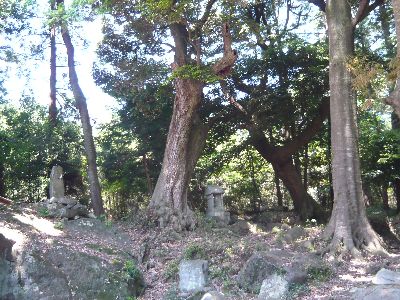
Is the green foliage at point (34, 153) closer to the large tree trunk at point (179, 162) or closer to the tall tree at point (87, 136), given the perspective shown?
the tall tree at point (87, 136)

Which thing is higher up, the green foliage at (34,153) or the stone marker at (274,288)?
the green foliage at (34,153)

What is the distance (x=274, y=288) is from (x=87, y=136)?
920cm

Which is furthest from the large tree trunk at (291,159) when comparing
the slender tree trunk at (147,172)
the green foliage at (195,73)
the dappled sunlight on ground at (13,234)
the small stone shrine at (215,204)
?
the dappled sunlight on ground at (13,234)

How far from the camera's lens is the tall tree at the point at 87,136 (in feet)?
46.5

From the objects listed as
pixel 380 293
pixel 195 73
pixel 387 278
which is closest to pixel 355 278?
pixel 387 278

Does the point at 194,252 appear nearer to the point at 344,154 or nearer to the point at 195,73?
the point at 344,154

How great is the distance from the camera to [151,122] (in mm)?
15852

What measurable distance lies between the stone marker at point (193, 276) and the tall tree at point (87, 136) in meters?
6.10

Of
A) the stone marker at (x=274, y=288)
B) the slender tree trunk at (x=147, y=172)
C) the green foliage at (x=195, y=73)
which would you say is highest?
the green foliage at (x=195, y=73)

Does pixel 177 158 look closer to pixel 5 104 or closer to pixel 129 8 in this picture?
pixel 129 8

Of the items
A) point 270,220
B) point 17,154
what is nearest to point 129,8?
point 17,154

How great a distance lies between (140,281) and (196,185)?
337 inches

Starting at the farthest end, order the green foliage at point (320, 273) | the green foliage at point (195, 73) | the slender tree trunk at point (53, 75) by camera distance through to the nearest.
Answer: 1. the slender tree trunk at point (53, 75)
2. the green foliage at point (195, 73)
3. the green foliage at point (320, 273)

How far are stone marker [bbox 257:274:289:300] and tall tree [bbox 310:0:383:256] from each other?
2.20 meters
